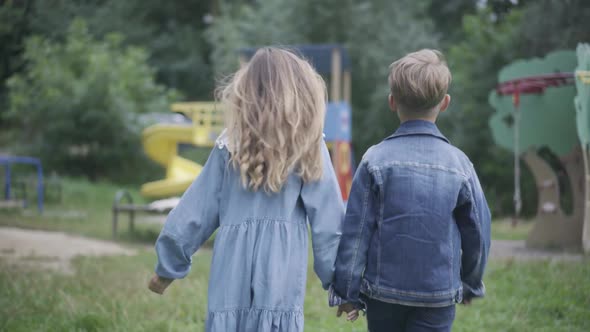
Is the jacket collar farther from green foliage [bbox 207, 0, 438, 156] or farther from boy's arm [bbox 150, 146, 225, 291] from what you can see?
green foliage [bbox 207, 0, 438, 156]

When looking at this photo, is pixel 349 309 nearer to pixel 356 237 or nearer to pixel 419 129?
pixel 356 237

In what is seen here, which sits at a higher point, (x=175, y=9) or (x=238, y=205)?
(x=175, y=9)

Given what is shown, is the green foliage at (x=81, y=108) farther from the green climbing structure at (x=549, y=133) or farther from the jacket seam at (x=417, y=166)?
the jacket seam at (x=417, y=166)

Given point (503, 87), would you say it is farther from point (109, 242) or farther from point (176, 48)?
point (176, 48)

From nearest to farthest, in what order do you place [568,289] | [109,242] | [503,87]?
[568,289] < [503,87] < [109,242]

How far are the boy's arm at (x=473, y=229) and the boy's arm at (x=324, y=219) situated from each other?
429 mm

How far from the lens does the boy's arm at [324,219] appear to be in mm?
2420

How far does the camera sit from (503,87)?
7.71 meters

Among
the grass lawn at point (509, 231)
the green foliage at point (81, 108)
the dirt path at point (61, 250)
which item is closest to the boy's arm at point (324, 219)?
the dirt path at point (61, 250)

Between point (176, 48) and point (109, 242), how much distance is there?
67.7 feet

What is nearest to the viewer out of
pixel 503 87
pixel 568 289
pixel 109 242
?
pixel 568 289

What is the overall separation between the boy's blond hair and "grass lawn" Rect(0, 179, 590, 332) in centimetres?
202

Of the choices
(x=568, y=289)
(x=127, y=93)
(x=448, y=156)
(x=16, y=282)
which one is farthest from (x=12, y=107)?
(x=448, y=156)

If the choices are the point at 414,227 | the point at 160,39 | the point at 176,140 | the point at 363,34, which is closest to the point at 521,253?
the point at 414,227
